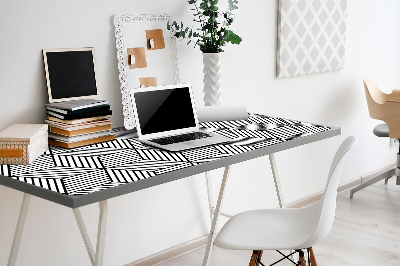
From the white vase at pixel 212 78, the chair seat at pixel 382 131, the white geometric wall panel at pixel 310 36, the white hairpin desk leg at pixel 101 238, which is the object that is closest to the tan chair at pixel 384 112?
the chair seat at pixel 382 131

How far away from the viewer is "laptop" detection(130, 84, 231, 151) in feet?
7.68

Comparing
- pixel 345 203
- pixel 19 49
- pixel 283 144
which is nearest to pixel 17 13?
pixel 19 49

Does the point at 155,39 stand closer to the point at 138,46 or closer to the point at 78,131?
the point at 138,46

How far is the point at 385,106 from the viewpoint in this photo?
3814 mm

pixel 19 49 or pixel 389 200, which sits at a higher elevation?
pixel 19 49

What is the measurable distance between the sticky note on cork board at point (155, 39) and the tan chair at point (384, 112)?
5.67 ft

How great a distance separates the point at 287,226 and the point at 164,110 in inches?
27.8

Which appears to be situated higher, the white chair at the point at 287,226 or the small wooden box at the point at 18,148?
the small wooden box at the point at 18,148

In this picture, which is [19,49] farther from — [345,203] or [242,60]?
[345,203]

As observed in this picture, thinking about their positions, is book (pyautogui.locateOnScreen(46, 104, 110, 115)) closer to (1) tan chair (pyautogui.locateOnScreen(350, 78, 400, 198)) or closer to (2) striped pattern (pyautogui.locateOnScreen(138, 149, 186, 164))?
(2) striped pattern (pyautogui.locateOnScreen(138, 149, 186, 164))

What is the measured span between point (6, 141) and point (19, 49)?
48 centimetres

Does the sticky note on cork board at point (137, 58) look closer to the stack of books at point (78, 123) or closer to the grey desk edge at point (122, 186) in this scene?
the stack of books at point (78, 123)

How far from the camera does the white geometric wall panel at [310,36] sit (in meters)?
3.48

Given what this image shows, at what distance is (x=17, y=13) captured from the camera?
90.7 inches
